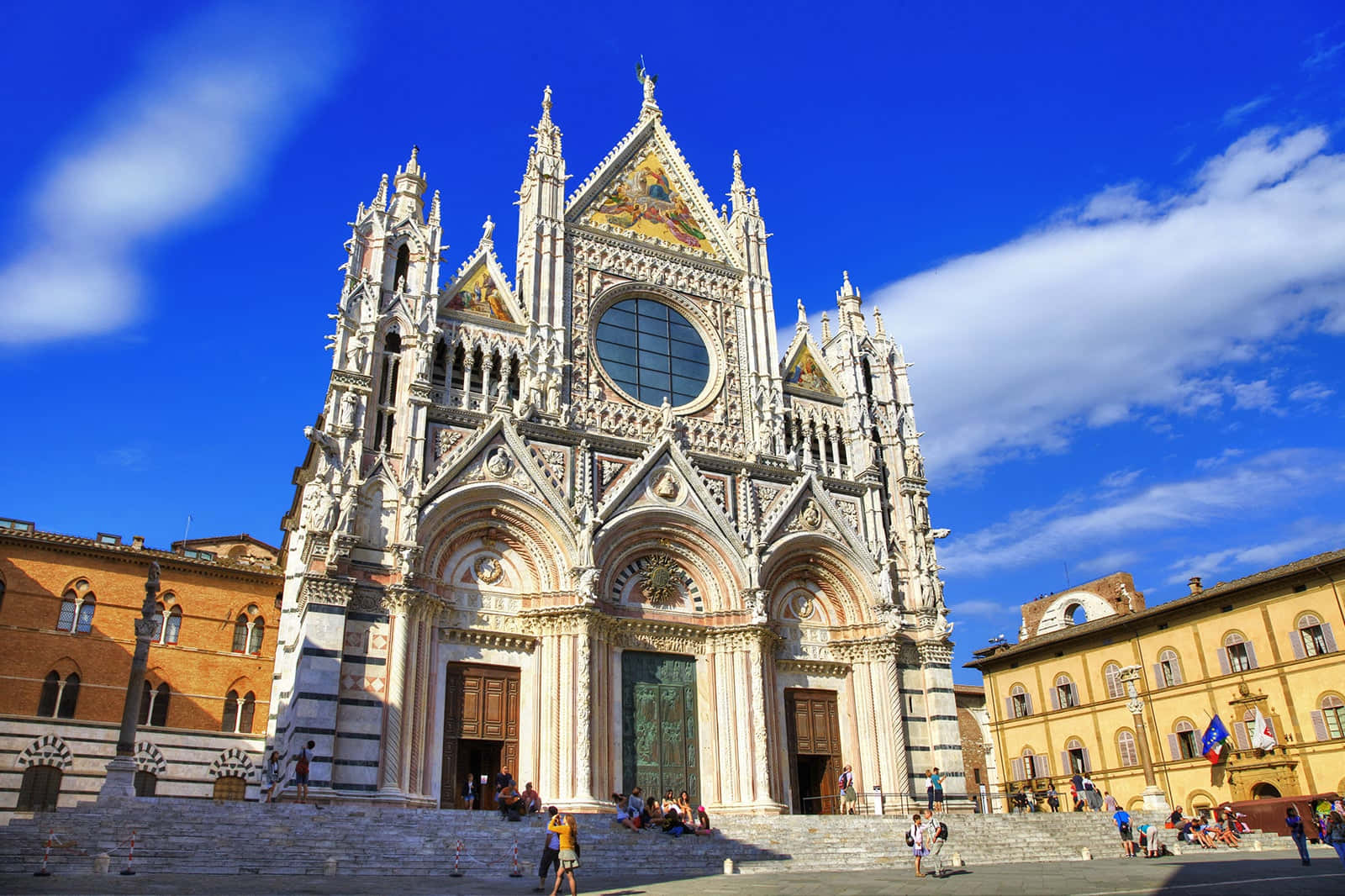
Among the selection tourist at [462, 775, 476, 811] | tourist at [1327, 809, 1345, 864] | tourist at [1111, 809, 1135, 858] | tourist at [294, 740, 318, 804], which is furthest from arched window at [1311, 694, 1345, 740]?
tourist at [294, 740, 318, 804]

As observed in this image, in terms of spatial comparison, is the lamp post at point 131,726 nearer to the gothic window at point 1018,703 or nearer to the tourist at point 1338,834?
the tourist at point 1338,834

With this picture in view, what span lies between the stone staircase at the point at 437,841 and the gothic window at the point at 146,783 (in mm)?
12071

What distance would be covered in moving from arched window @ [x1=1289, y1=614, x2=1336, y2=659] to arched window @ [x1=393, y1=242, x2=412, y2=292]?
95.0ft

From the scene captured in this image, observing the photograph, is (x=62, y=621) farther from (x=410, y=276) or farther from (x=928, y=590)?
(x=928, y=590)

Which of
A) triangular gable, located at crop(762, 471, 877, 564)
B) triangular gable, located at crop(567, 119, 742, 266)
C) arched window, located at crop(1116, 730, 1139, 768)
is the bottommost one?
arched window, located at crop(1116, 730, 1139, 768)

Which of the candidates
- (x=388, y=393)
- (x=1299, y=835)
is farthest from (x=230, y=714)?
(x=1299, y=835)

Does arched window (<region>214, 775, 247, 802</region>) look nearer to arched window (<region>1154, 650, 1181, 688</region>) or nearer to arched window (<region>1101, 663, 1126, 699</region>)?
arched window (<region>1101, 663, 1126, 699</region>)

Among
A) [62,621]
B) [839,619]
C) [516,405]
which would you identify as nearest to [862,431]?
[839,619]

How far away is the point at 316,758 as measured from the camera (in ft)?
65.2

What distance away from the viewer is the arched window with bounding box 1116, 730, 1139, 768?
3597cm

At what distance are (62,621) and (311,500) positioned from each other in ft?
40.9

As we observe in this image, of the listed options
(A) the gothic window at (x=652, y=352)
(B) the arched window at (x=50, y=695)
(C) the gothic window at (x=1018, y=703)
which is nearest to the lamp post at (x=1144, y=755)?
(C) the gothic window at (x=1018, y=703)

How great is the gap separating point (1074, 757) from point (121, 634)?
33625mm

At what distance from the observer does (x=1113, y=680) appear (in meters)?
37.2
